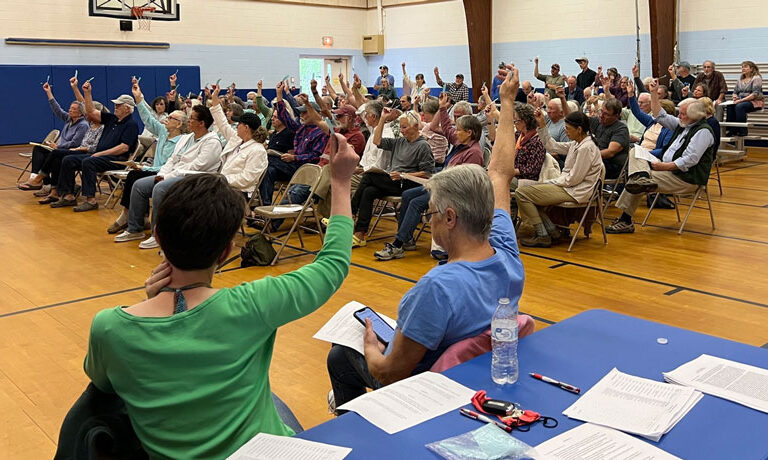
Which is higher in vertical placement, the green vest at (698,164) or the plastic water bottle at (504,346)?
the green vest at (698,164)

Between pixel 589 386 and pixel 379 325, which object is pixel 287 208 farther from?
pixel 589 386

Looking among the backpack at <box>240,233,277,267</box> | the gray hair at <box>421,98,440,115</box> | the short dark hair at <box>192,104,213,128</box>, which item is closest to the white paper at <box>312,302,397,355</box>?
the backpack at <box>240,233,277,267</box>

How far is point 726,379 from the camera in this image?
189cm

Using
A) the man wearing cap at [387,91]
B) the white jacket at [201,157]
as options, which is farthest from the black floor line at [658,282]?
the man wearing cap at [387,91]

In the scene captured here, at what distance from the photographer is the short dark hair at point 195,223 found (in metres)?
1.54

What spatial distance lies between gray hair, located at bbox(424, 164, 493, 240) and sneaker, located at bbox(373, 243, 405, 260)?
3.76 meters

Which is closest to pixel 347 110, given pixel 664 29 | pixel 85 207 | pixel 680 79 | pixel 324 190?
pixel 324 190

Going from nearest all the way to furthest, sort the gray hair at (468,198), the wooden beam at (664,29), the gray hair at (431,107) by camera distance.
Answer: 1. the gray hair at (468,198)
2. the gray hair at (431,107)
3. the wooden beam at (664,29)

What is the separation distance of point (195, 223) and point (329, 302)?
3.31 meters

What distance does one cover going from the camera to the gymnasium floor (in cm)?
343

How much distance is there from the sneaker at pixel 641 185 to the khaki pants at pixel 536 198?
0.81 metres

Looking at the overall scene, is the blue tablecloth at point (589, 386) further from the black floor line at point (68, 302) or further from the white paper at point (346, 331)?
the black floor line at point (68, 302)

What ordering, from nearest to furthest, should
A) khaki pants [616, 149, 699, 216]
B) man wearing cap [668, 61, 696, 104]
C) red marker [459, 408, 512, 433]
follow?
red marker [459, 408, 512, 433] < khaki pants [616, 149, 699, 216] < man wearing cap [668, 61, 696, 104]

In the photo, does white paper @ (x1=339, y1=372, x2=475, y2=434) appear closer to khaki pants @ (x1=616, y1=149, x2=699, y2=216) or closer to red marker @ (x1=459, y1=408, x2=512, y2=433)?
red marker @ (x1=459, y1=408, x2=512, y2=433)
